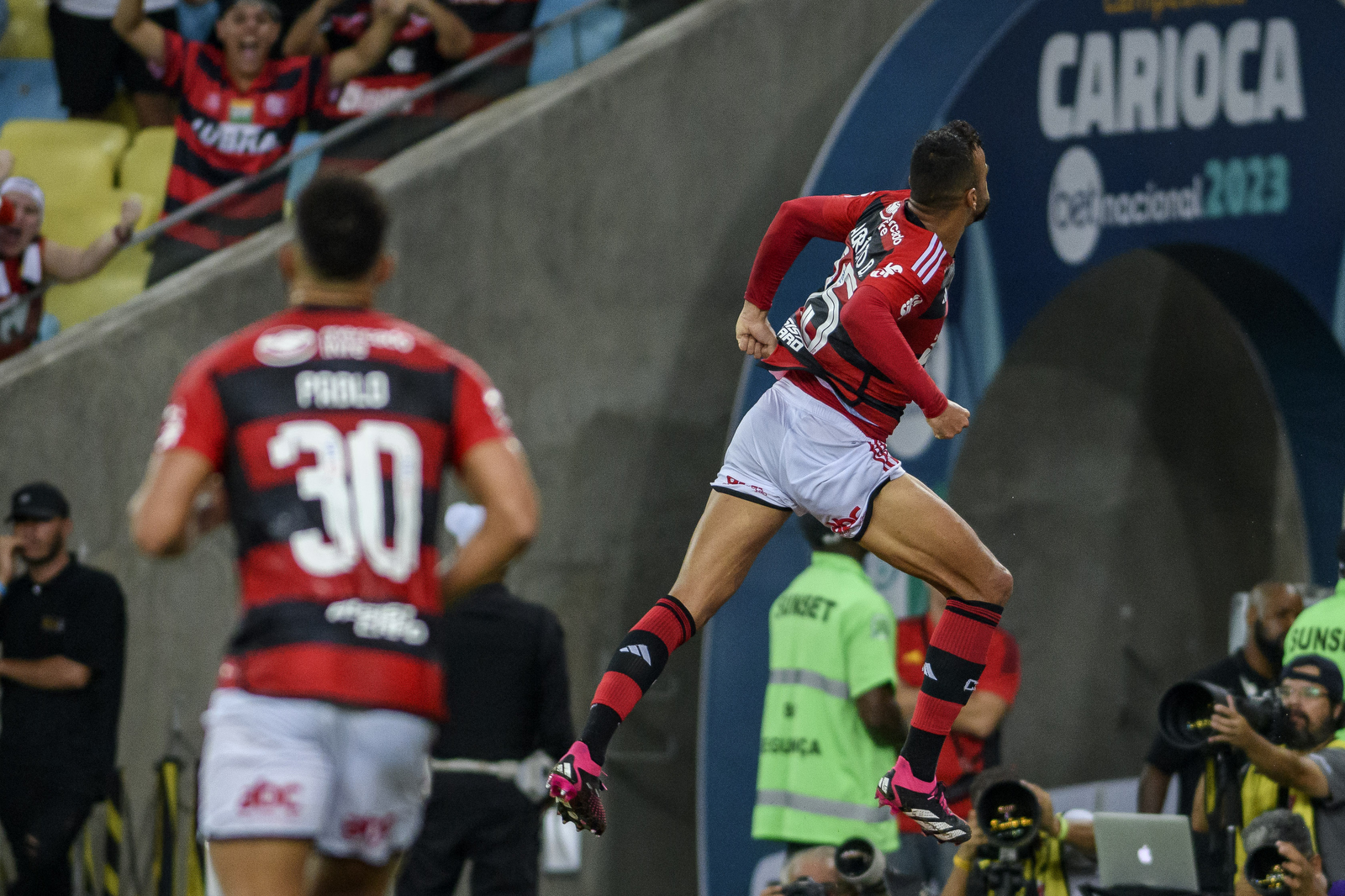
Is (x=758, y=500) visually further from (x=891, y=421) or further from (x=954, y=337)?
(x=954, y=337)

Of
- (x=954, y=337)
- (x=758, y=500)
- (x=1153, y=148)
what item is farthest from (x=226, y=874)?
(x=1153, y=148)

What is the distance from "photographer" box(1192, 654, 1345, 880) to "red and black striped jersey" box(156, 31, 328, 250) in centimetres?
536

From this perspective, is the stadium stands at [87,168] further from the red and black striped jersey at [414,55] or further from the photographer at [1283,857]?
the photographer at [1283,857]

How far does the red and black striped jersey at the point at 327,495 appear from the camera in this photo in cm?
362

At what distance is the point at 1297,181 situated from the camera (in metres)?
10.0

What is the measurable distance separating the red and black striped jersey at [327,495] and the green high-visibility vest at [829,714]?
408 cm

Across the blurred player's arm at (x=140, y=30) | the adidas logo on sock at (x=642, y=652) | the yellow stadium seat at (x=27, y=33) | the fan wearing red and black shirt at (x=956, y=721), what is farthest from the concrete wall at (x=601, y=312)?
the adidas logo on sock at (x=642, y=652)

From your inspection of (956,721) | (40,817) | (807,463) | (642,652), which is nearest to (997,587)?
(807,463)

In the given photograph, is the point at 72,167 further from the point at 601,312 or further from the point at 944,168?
the point at 944,168

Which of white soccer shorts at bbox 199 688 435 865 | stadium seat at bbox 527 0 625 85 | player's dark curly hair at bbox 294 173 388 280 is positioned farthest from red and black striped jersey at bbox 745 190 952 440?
stadium seat at bbox 527 0 625 85

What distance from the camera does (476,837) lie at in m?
7.16

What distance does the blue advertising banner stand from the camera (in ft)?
28.8

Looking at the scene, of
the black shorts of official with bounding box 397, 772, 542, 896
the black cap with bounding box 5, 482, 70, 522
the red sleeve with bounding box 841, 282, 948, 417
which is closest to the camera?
the red sleeve with bounding box 841, 282, 948, 417

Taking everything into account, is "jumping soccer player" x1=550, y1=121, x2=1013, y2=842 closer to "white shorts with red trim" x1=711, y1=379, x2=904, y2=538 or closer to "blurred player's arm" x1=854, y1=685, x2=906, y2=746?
"white shorts with red trim" x1=711, y1=379, x2=904, y2=538
